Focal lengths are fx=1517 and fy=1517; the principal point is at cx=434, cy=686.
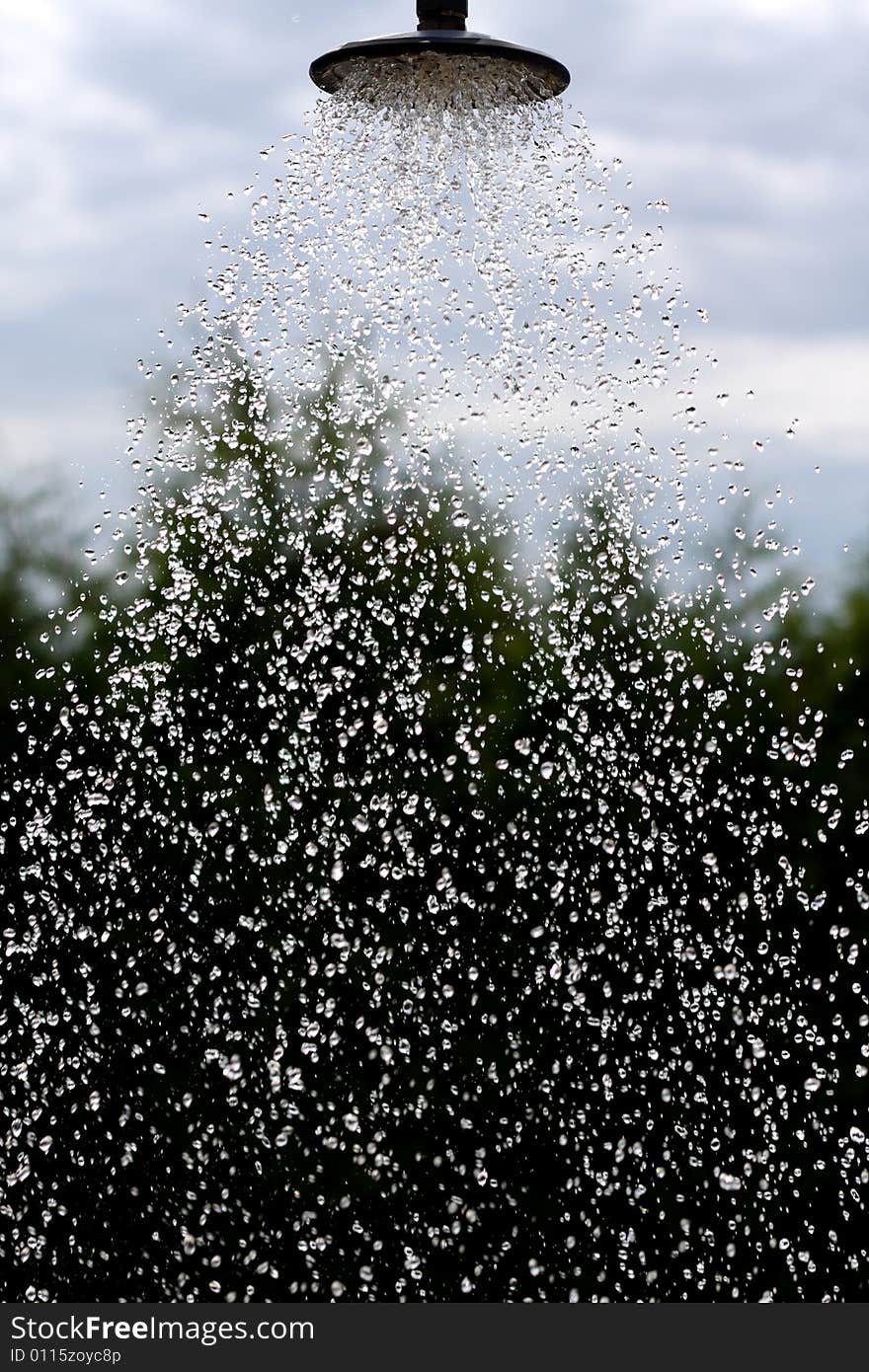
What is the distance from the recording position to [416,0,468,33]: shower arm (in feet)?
10.3

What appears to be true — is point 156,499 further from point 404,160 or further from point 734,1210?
point 734,1210

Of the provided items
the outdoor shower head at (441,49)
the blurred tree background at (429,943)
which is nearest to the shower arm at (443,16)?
the outdoor shower head at (441,49)

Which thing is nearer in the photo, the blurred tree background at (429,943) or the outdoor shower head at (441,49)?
Answer: the outdoor shower head at (441,49)

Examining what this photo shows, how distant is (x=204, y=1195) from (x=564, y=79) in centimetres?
301

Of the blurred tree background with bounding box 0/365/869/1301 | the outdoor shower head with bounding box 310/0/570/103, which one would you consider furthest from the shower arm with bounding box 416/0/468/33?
the blurred tree background with bounding box 0/365/869/1301

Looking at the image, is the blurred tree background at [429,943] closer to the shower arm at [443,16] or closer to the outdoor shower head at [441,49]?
the outdoor shower head at [441,49]

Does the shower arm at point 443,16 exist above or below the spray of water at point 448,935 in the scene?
above

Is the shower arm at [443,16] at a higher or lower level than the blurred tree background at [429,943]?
higher

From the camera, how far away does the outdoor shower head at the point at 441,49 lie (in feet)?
10.0

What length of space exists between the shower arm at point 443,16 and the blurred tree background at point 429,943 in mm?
1476

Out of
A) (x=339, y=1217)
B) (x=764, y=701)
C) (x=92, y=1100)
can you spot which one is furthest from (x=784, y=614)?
(x=92, y=1100)

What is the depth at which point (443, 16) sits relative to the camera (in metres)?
3.14

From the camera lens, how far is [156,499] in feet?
15.4

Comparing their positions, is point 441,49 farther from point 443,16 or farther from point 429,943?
point 429,943
